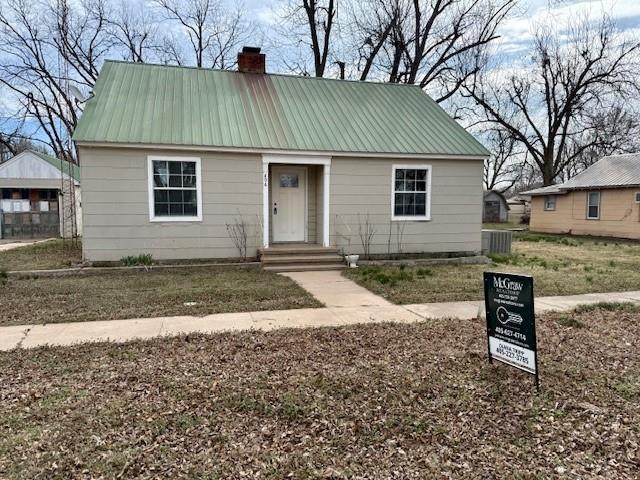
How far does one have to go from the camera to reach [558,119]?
30766 mm

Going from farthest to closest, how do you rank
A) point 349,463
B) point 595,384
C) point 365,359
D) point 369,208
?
point 369,208 → point 365,359 → point 595,384 → point 349,463

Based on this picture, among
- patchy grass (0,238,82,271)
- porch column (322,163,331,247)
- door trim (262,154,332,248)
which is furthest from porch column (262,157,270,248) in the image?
patchy grass (0,238,82,271)

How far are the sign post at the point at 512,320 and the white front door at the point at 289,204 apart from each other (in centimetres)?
821

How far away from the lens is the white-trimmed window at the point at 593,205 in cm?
2173

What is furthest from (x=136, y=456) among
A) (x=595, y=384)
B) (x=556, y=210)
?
(x=556, y=210)

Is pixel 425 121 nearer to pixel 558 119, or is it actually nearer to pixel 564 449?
pixel 564 449

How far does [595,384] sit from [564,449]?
1.24 m

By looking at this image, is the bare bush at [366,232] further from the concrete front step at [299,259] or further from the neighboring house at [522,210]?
the neighboring house at [522,210]

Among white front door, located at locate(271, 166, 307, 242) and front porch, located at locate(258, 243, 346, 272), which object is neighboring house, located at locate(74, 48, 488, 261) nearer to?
white front door, located at locate(271, 166, 307, 242)

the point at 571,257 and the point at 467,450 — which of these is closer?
the point at 467,450

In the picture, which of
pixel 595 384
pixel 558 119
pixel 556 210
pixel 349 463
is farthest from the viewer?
pixel 558 119

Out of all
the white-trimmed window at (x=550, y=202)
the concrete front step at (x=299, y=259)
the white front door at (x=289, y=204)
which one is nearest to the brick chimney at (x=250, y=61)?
the white front door at (x=289, y=204)

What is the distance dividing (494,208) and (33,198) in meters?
32.0

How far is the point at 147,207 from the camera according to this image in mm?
9977
